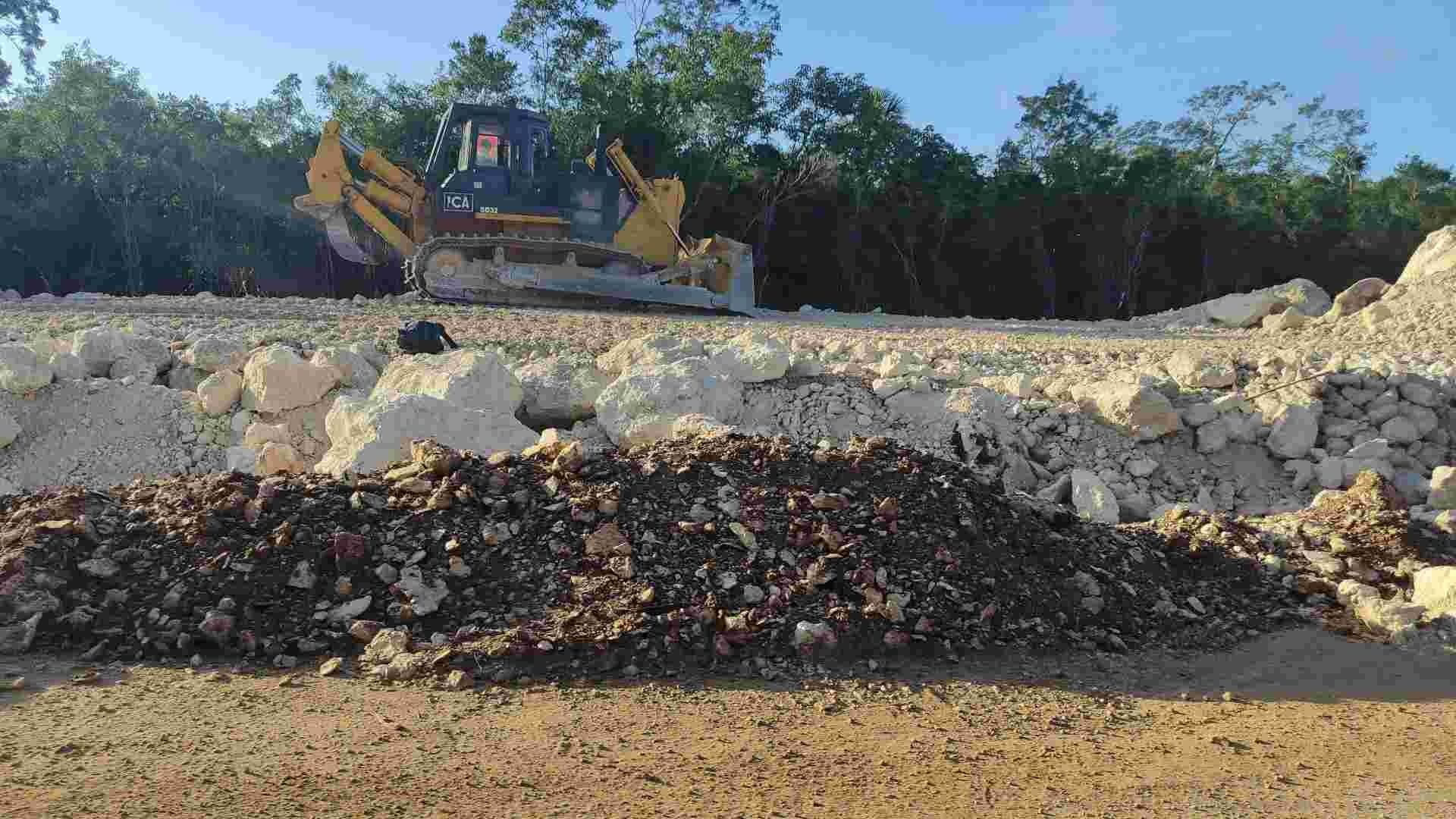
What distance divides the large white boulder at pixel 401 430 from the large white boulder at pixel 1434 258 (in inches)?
431

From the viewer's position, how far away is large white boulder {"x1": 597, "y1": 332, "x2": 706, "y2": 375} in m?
7.89

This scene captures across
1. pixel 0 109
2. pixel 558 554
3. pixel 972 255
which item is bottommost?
pixel 558 554

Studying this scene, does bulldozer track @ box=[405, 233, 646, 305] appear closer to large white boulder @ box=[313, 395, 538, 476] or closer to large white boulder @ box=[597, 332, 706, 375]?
large white boulder @ box=[597, 332, 706, 375]

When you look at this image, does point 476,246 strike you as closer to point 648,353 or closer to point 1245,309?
point 648,353

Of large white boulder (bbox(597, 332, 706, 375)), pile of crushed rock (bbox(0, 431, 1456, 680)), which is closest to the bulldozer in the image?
large white boulder (bbox(597, 332, 706, 375))

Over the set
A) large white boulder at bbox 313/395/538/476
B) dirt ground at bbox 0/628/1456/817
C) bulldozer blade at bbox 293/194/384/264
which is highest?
bulldozer blade at bbox 293/194/384/264

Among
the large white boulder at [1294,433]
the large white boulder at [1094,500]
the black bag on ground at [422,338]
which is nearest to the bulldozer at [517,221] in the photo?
the black bag on ground at [422,338]

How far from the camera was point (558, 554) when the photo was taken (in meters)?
4.25

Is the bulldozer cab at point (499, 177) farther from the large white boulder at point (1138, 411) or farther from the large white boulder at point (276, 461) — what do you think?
the large white boulder at point (1138, 411)

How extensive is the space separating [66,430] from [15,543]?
382cm

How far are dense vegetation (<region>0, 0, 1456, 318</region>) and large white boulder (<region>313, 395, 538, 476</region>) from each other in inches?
638

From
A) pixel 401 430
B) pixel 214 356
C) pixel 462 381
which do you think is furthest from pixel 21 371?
pixel 401 430

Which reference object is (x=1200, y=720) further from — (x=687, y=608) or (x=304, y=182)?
(x=304, y=182)

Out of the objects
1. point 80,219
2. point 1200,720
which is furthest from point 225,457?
point 80,219
